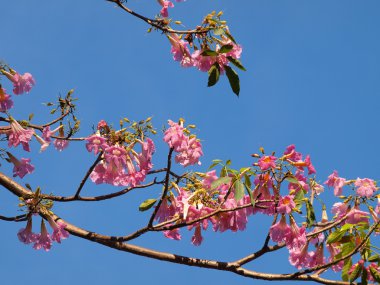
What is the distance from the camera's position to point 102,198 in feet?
18.0

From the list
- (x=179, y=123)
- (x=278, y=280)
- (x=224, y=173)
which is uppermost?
(x=179, y=123)

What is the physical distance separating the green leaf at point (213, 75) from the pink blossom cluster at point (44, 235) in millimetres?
1743

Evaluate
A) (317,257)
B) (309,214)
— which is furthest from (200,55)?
(317,257)

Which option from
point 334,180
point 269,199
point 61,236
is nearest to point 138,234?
point 61,236

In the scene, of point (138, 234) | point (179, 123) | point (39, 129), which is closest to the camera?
point (138, 234)

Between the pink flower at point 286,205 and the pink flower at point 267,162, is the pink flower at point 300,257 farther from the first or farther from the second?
the pink flower at point 267,162

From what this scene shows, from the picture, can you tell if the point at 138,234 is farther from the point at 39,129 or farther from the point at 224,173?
the point at 39,129

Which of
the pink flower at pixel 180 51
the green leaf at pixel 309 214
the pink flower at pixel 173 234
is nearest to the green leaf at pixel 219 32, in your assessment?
the pink flower at pixel 180 51

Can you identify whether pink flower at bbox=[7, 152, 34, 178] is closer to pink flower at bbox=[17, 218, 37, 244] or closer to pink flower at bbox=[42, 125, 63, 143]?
pink flower at bbox=[42, 125, 63, 143]

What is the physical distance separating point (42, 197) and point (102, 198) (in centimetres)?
50

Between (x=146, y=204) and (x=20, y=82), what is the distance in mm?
1679

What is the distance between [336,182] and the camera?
6.35m

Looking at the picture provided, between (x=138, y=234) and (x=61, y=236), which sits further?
(x=61, y=236)

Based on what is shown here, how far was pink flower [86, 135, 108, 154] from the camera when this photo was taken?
548 centimetres
